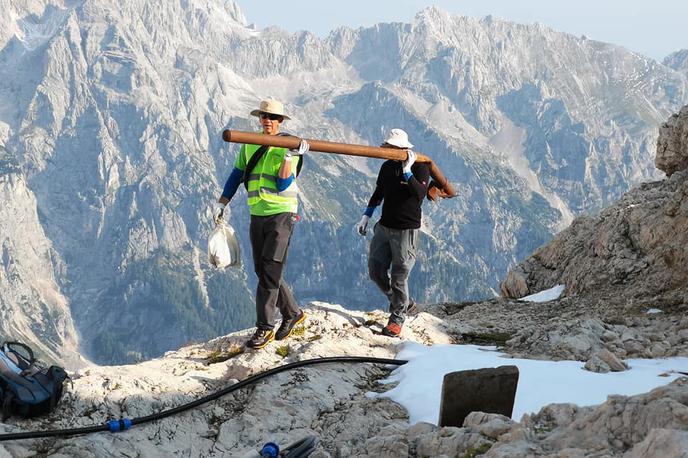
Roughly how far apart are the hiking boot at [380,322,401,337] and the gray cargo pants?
10cm

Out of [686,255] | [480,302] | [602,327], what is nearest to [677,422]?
[602,327]

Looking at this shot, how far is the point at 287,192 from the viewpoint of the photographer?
9.59 meters

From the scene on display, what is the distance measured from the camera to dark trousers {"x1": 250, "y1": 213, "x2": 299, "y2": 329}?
9602mm

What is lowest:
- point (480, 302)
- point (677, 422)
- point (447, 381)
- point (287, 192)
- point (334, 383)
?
point (480, 302)

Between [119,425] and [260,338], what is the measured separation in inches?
124

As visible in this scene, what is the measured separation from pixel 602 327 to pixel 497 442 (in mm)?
6819

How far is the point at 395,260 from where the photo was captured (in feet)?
36.1

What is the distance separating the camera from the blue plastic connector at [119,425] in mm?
6910

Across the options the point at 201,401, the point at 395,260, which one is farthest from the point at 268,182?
the point at 201,401

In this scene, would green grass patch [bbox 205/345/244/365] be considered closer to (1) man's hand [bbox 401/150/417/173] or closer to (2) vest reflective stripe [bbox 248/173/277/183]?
(2) vest reflective stripe [bbox 248/173/277/183]

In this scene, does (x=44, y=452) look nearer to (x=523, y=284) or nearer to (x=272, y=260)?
(x=272, y=260)

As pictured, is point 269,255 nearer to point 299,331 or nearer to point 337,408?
point 299,331

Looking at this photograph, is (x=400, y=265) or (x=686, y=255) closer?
(x=400, y=265)

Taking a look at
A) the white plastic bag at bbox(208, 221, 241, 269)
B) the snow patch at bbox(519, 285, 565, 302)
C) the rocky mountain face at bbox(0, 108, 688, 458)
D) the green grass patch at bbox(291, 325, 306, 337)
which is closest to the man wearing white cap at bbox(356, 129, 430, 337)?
the rocky mountain face at bbox(0, 108, 688, 458)
